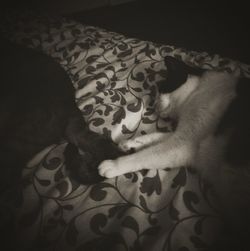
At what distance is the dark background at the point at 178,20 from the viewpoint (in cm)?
200

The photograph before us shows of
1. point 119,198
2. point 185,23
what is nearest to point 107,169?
point 119,198

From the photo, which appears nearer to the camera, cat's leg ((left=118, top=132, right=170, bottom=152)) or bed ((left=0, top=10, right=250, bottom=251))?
bed ((left=0, top=10, right=250, bottom=251))

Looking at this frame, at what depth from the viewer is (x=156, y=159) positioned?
88 cm

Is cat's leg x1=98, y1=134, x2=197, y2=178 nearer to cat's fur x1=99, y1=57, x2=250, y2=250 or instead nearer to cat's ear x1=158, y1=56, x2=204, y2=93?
cat's fur x1=99, y1=57, x2=250, y2=250

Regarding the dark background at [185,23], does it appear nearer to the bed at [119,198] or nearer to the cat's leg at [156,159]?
the bed at [119,198]

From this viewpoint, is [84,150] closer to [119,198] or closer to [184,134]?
[119,198]

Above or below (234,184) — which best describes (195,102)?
above

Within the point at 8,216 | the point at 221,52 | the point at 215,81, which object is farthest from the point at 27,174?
the point at 221,52

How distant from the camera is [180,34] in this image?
2164 mm

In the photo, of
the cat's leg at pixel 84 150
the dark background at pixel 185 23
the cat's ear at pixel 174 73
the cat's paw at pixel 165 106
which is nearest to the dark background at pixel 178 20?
the dark background at pixel 185 23

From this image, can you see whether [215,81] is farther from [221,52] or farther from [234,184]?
[221,52]

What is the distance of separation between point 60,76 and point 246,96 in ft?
2.69

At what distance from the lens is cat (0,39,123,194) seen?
85 centimetres

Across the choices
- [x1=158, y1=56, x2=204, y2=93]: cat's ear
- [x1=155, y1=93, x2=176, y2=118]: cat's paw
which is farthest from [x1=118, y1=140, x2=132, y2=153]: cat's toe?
[x1=158, y1=56, x2=204, y2=93]: cat's ear
